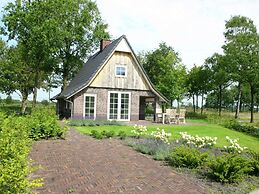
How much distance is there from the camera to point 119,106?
2548cm

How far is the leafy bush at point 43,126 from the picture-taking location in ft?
42.3

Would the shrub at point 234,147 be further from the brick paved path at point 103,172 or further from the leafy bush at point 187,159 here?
the brick paved path at point 103,172

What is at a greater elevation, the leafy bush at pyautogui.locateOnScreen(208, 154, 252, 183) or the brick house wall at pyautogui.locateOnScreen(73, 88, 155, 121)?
the brick house wall at pyautogui.locateOnScreen(73, 88, 155, 121)

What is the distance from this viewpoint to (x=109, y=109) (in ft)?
82.3

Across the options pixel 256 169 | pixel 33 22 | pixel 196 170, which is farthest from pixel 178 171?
pixel 33 22

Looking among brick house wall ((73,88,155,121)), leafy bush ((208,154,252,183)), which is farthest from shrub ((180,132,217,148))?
brick house wall ((73,88,155,121))

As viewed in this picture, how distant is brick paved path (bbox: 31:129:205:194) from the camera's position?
6.22m

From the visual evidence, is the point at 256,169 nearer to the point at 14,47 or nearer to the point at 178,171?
the point at 178,171

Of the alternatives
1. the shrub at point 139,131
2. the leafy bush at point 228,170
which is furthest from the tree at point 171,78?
the leafy bush at point 228,170

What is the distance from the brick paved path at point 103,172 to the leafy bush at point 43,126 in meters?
1.86

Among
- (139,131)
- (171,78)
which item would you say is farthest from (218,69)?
(139,131)

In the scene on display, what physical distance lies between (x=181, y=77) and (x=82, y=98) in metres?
15.9

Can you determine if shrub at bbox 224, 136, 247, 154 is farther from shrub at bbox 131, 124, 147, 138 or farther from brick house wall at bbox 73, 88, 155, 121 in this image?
→ brick house wall at bbox 73, 88, 155, 121

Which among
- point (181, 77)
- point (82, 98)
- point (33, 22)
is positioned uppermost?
point (33, 22)
